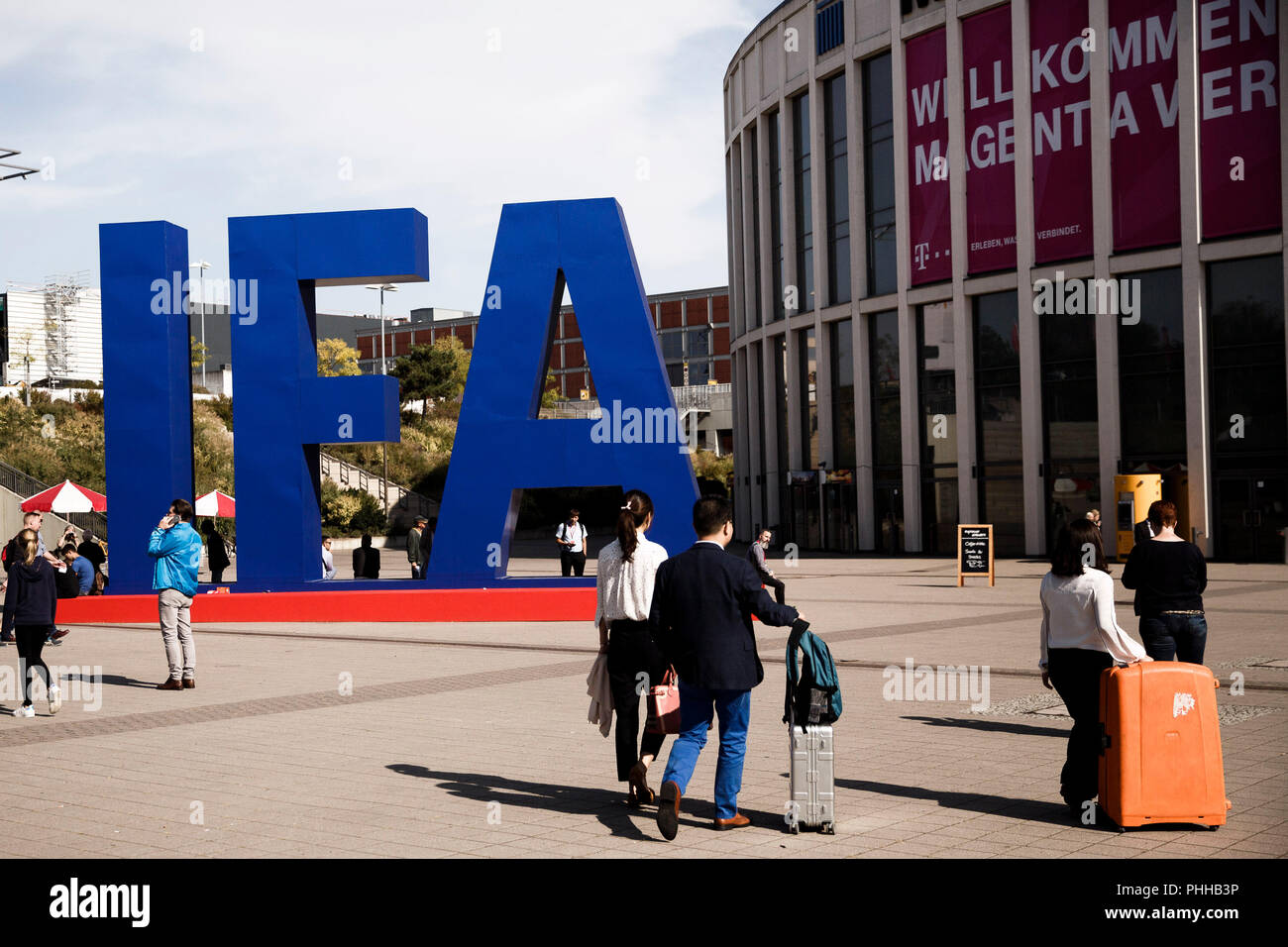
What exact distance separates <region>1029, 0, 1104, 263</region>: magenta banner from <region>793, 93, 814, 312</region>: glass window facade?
9144 mm

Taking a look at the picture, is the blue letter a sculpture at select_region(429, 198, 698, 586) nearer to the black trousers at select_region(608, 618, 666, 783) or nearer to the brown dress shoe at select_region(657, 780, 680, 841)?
the black trousers at select_region(608, 618, 666, 783)

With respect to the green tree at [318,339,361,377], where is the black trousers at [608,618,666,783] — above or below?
below

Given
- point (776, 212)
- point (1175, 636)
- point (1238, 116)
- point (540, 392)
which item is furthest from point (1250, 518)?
point (1175, 636)

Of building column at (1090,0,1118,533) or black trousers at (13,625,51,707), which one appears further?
building column at (1090,0,1118,533)

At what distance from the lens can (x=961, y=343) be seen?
119 feet

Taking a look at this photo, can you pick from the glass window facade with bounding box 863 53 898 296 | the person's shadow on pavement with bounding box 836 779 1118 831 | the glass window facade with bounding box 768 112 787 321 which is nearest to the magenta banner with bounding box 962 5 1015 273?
the glass window facade with bounding box 863 53 898 296

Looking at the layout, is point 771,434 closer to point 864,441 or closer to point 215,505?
point 864,441

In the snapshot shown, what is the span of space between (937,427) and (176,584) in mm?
28008

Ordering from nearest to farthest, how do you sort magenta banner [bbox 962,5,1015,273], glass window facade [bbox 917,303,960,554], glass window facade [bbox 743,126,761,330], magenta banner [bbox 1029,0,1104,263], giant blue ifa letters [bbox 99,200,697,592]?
1. giant blue ifa letters [bbox 99,200,697,592]
2. magenta banner [bbox 1029,0,1104,263]
3. magenta banner [bbox 962,5,1015,273]
4. glass window facade [bbox 917,303,960,554]
5. glass window facade [bbox 743,126,761,330]

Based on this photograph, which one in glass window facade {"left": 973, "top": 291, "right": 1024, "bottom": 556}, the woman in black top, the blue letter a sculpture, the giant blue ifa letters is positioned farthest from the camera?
glass window facade {"left": 973, "top": 291, "right": 1024, "bottom": 556}

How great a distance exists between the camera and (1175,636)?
8.81 meters

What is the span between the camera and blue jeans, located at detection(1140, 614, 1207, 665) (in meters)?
8.76

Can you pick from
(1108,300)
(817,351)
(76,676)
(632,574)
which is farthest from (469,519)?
(817,351)
